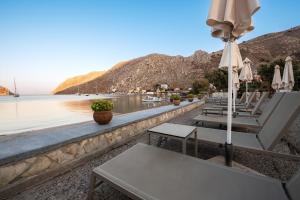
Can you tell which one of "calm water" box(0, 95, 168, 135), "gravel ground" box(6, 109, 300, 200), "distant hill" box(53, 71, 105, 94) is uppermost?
"distant hill" box(53, 71, 105, 94)

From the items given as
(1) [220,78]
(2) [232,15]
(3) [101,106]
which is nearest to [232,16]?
(2) [232,15]

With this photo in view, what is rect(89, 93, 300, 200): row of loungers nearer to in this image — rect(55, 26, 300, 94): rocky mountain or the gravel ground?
the gravel ground

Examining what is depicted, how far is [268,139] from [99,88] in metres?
132

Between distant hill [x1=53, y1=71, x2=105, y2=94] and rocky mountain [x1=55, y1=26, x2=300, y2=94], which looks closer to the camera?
A: rocky mountain [x1=55, y1=26, x2=300, y2=94]

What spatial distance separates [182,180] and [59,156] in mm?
2194

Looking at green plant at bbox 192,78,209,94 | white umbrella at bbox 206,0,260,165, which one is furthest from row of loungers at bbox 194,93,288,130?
green plant at bbox 192,78,209,94

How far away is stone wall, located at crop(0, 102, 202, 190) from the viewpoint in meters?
2.02

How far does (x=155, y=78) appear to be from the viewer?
9469 cm

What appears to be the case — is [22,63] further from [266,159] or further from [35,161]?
[266,159]

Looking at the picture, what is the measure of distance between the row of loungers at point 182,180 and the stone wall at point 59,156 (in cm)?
116

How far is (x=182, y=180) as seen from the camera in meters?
1.50

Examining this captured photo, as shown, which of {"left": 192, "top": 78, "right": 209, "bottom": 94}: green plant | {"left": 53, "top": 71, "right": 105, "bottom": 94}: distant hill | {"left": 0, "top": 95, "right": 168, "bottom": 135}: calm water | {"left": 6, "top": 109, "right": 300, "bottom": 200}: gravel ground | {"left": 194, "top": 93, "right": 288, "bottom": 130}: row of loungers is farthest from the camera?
{"left": 53, "top": 71, "right": 105, "bottom": 94}: distant hill

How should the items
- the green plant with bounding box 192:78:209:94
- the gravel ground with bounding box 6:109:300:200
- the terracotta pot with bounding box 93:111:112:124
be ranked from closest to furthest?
the gravel ground with bounding box 6:109:300:200 < the terracotta pot with bounding box 93:111:112:124 < the green plant with bounding box 192:78:209:94

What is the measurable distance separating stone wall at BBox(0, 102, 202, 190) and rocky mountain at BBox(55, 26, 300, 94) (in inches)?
2450
